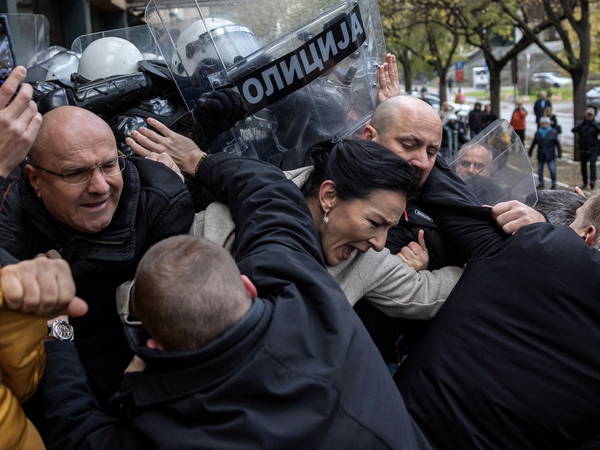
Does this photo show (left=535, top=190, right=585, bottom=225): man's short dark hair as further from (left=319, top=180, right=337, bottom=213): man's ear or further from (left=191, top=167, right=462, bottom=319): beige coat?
(left=319, top=180, right=337, bottom=213): man's ear

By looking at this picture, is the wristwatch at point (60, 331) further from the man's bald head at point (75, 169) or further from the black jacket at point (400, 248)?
the black jacket at point (400, 248)

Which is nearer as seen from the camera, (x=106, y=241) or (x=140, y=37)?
(x=106, y=241)

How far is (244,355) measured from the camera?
133 cm

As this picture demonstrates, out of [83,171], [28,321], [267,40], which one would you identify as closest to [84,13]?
[267,40]

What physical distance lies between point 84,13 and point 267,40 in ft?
22.7

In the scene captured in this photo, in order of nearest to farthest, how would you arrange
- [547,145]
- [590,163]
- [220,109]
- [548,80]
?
[220,109] → [590,163] → [547,145] → [548,80]

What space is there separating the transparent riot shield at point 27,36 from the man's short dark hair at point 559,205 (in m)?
2.55

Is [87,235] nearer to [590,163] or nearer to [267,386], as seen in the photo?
[267,386]

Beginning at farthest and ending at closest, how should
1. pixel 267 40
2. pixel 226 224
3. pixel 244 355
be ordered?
pixel 267 40 → pixel 226 224 → pixel 244 355

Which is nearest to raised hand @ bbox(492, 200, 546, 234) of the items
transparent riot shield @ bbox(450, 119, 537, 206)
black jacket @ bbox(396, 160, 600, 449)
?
black jacket @ bbox(396, 160, 600, 449)

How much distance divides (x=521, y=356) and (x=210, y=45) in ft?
5.16

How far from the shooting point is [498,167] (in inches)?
112

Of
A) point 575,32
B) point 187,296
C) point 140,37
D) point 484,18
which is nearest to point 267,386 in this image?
point 187,296

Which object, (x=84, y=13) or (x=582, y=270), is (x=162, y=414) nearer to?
(x=582, y=270)
